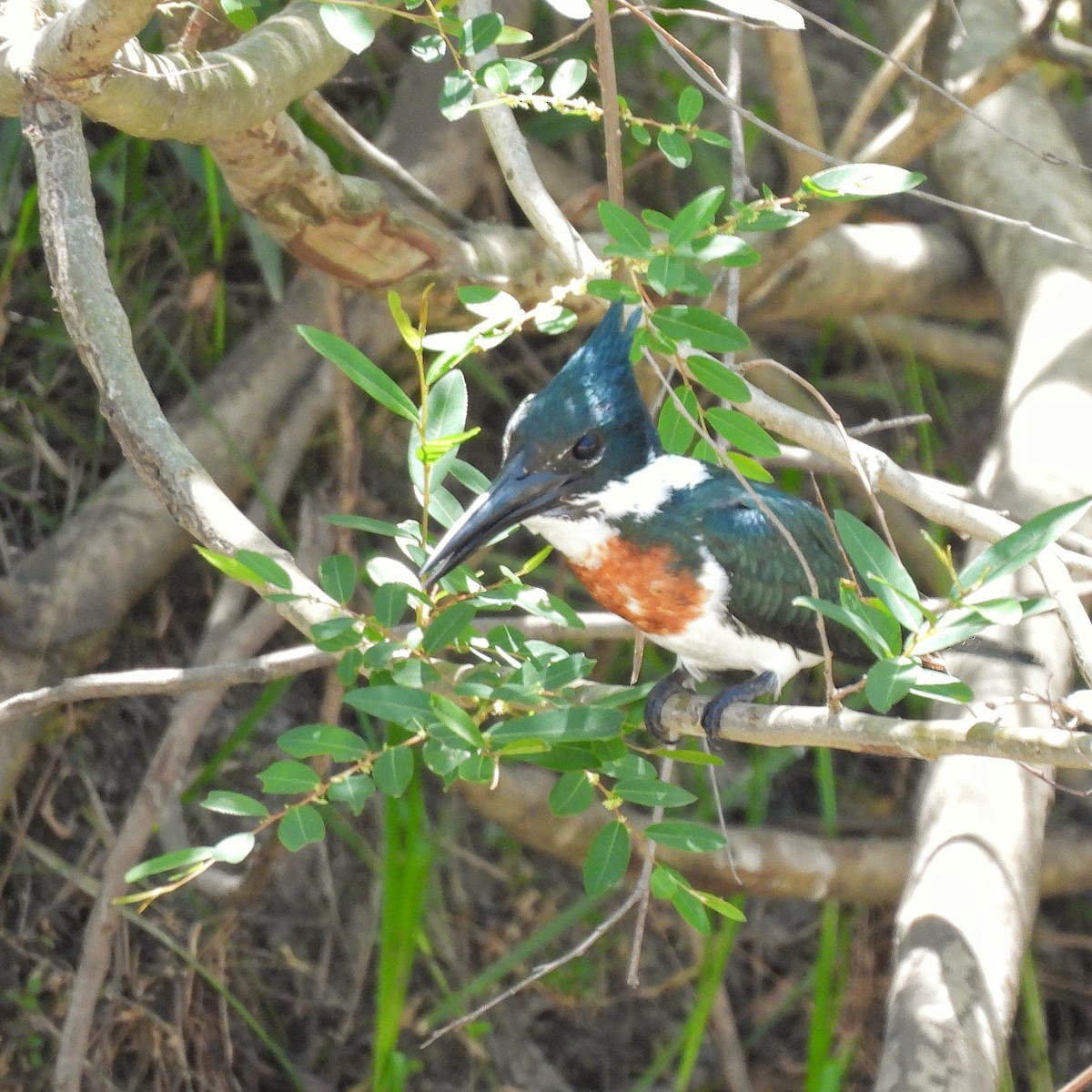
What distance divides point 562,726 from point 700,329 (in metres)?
0.42

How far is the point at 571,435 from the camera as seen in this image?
1936mm

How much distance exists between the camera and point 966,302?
3900 mm

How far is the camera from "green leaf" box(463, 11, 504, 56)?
1.57 meters

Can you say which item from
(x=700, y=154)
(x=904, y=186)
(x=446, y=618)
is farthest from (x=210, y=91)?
(x=700, y=154)

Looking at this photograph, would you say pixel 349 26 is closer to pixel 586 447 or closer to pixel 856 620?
pixel 586 447

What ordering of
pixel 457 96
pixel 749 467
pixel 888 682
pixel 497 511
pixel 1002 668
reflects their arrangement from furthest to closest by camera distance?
pixel 1002 668
pixel 497 511
pixel 749 467
pixel 457 96
pixel 888 682

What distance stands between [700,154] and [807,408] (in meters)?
0.67

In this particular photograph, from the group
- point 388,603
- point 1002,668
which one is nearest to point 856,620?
point 388,603

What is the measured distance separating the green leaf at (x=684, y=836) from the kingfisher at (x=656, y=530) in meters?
0.38

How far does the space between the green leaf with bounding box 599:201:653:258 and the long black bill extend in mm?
439

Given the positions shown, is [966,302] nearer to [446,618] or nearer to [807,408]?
[807,408]

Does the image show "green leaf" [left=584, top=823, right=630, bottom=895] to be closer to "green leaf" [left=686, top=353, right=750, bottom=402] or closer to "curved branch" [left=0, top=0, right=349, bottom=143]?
"green leaf" [left=686, top=353, right=750, bottom=402]

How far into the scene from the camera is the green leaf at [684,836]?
59.1 inches

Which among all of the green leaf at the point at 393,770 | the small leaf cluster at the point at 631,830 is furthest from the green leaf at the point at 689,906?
the green leaf at the point at 393,770
